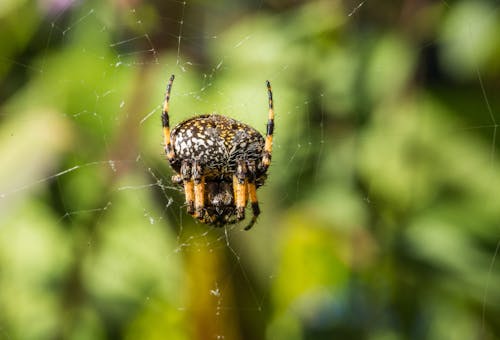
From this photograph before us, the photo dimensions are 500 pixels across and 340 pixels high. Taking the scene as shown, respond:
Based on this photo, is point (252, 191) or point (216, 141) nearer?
point (216, 141)

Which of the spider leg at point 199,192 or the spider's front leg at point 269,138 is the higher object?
the spider's front leg at point 269,138

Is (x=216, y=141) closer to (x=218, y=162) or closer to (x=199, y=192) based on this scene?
(x=218, y=162)

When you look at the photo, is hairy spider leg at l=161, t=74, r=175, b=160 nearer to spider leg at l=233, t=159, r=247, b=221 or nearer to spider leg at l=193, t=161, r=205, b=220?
spider leg at l=193, t=161, r=205, b=220

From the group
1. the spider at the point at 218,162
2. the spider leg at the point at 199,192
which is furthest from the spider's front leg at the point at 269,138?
the spider leg at the point at 199,192

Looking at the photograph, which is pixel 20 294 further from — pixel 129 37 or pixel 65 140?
pixel 129 37

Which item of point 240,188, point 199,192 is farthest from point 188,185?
point 240,188

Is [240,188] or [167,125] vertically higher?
[167,125]

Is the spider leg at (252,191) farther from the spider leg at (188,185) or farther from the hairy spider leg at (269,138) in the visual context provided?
the spider leg at (188,185)
